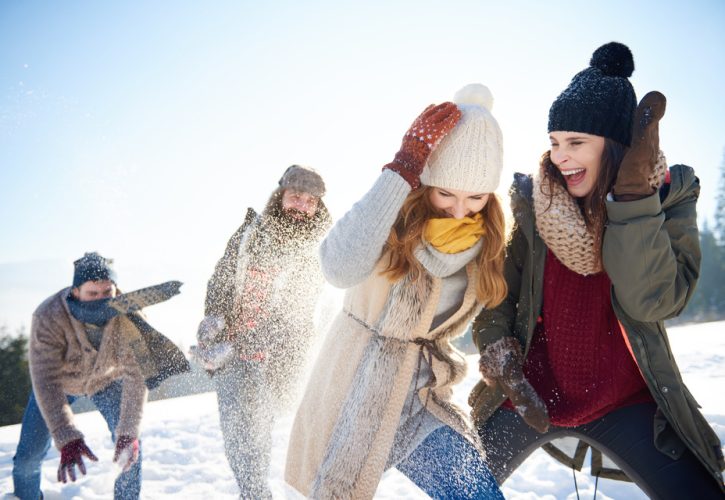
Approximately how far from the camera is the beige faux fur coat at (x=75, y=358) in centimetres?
325

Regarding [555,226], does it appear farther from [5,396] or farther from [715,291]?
[715,291]

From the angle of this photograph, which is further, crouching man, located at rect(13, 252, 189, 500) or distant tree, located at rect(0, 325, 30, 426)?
distant tree, located at rect(0, 325, 30, 426)

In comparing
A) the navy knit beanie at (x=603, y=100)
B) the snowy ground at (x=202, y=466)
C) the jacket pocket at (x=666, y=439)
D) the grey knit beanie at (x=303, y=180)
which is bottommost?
the snowy ground at (x=202, y=466)

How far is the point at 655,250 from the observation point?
159cm

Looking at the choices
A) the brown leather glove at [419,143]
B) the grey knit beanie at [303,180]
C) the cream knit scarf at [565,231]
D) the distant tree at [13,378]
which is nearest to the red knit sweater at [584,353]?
the cream knit scarf at [565,231]

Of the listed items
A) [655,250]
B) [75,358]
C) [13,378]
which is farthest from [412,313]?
[13,378]

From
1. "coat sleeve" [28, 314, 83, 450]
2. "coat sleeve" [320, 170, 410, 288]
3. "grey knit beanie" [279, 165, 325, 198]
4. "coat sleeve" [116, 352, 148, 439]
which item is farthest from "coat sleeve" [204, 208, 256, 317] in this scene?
"coat sleeve" [320, 170, 410, 288]

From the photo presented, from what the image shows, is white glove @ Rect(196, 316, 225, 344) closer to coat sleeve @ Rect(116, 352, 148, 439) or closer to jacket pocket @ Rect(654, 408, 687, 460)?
coat sleeve @ Rect(116, 352, 148, 439)

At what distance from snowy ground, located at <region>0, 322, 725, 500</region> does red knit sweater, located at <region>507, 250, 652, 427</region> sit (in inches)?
52.7

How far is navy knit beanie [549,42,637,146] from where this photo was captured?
1896 millimetres

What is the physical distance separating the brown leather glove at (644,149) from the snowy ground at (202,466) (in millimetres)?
1948

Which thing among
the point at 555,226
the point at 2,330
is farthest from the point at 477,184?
the point at 2,330

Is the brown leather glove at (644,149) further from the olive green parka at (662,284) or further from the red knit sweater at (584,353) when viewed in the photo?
the red knit sweater at (584,353)

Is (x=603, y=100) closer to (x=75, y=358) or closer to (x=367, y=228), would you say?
(x=367, y=228)
